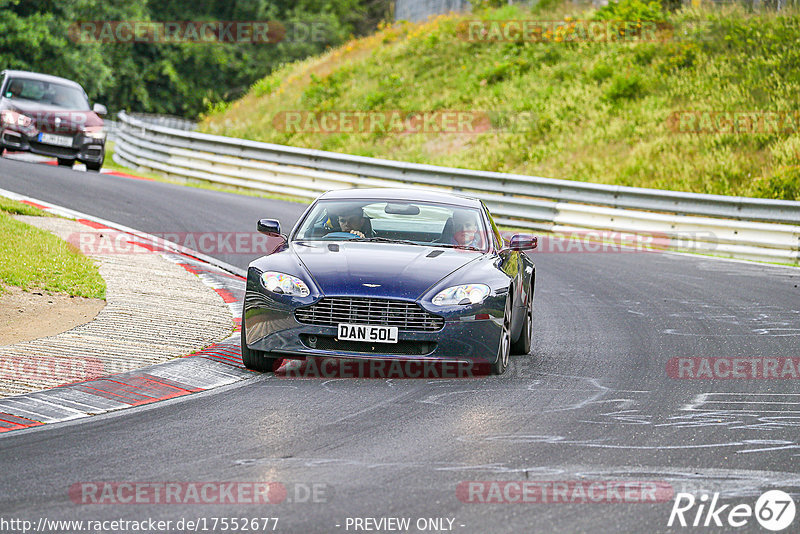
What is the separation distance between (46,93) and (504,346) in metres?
19.2

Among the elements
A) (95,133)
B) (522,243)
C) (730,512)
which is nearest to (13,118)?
(95,133)

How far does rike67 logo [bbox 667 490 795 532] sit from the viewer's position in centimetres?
492

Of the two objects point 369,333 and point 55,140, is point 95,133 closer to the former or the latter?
point 55,140

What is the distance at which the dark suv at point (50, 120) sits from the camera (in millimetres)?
23938

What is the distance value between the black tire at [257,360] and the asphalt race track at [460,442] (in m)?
0.13

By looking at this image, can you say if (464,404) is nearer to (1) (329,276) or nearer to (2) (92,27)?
(1) (329,276)

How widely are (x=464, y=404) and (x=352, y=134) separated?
26.1 metres

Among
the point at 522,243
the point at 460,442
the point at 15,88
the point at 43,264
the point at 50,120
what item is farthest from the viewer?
the point at 15,88

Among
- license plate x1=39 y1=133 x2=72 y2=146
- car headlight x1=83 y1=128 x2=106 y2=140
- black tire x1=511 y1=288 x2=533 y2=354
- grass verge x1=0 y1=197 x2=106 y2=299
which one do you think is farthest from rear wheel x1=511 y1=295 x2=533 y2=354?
car headlight x1=83 y1=128 x2=106 y2=140

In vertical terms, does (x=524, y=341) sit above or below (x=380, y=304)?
below

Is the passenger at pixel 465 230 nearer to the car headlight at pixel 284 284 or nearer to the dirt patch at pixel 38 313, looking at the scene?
the car headlight at pixel 284 284

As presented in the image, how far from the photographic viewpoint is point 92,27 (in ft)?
151

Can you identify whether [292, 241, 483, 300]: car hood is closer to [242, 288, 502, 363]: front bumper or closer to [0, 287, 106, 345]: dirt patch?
[242, 288, 502, 363]: front bumper

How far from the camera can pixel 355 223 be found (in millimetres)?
9609
